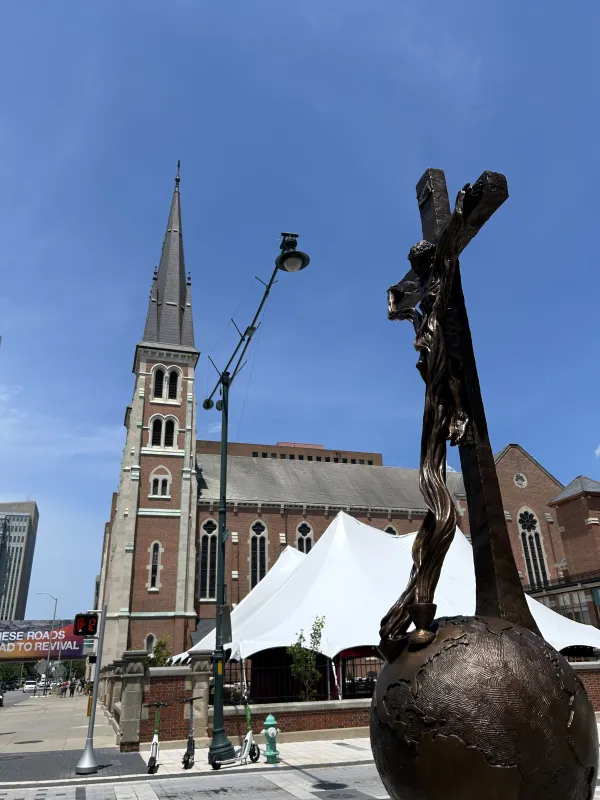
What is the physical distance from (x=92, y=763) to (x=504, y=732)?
36.0 ft

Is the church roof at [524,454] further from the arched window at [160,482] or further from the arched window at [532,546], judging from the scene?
the arched window at [160,482]

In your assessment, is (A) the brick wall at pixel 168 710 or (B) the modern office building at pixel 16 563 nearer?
(A) the brick wall at pixel 168 710

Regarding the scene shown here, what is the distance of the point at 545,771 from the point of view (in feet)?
9.76

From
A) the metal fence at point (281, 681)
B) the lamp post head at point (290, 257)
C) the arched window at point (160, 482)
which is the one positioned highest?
the arched window at point (160, 482)

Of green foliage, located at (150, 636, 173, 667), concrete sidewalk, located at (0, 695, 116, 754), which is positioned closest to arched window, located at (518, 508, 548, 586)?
green foliage, located at (150, 636, 173, 667)

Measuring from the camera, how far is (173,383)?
4344 cm

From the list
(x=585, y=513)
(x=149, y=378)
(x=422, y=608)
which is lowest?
(x=422, y=608)

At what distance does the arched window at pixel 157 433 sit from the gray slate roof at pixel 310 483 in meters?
4.74

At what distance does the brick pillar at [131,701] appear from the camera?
13281 millimetres

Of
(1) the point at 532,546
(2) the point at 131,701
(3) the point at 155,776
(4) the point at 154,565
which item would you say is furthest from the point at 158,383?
(3) the point at 155,776

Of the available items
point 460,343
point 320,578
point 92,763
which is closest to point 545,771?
point 460,343

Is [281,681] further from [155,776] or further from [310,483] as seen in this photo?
[310,483]

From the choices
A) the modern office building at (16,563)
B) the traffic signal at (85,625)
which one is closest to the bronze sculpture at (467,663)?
the traffic signal at (85,625)

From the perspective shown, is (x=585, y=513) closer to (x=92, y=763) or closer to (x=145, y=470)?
(x=145, y=470)
